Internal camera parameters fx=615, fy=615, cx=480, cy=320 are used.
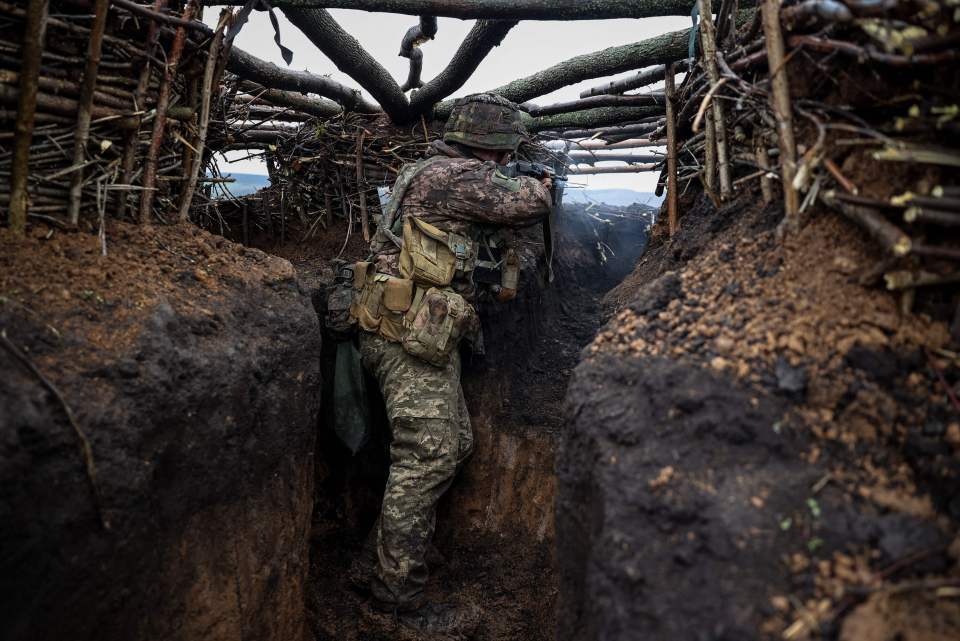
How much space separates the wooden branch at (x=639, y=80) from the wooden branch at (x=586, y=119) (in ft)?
1.09

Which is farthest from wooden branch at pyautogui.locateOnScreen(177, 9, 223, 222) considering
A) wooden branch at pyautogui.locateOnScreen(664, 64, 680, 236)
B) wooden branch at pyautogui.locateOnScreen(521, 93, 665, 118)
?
wooden branch at pyautogui.locateOnScreen(521, 93, 665, 118)

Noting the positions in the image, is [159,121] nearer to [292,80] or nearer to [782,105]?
[292,80]

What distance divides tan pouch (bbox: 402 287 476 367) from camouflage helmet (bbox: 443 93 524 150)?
104cm

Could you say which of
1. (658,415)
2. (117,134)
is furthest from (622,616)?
(117,134)

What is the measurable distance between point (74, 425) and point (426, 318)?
1.85m

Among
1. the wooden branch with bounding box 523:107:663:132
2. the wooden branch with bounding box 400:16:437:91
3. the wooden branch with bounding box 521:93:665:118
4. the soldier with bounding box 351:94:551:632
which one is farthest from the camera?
the wooden branch with bounding box 523:107:663:132

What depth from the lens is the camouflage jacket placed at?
11.6ft

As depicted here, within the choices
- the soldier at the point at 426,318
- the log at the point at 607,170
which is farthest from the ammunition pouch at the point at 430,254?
the log at the point at 607,170

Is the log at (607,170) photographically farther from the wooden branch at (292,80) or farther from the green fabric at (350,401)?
the green fabric at (350,401)

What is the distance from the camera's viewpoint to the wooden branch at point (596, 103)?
394 cm

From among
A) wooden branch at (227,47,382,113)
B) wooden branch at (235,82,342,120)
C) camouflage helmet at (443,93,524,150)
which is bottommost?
camouflage helmet at (443,93,524,150)

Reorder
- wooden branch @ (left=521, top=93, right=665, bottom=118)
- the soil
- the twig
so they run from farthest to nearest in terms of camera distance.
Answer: wooden branch @ (left=521, top=93, right=665, bottom=118), the twig, the soil

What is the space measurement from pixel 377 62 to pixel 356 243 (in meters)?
1.31

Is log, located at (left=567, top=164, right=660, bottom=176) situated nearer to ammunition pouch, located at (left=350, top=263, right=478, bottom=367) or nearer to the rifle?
the rifle
